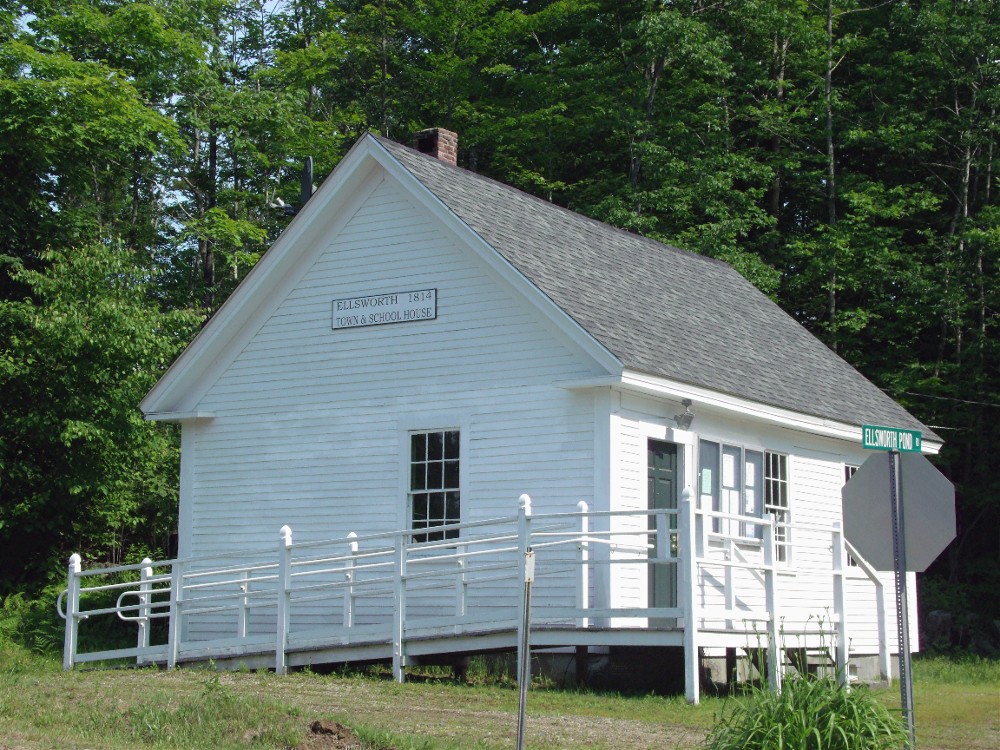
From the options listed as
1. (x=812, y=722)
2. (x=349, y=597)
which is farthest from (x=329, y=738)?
(x=349, y=597)

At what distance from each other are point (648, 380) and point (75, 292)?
13564 millimetres

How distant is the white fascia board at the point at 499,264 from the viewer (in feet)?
51.5

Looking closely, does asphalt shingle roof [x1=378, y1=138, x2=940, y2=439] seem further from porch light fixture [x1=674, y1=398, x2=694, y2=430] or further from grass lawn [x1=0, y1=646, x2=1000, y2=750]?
grass lawn [x1=0, y1=646, x2=1000, y2=750]

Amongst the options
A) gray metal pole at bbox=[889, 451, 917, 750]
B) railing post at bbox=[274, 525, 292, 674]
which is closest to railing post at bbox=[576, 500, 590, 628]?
railing post at bbox=[274, 525, 292, 674]

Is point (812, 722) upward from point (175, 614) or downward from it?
downward

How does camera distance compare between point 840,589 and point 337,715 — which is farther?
point 840,589

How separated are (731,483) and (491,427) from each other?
145 inches

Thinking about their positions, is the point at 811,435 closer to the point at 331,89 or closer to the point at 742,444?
the point at 742,444

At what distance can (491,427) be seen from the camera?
17062mm

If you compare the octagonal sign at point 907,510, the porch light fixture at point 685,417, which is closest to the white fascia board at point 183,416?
the porch light fixture at point 685,417

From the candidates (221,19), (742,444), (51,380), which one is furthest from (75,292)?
(221,19)

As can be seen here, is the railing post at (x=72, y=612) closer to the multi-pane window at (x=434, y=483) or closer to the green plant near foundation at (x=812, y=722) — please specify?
the multi-pane window at (x=434, y=483)

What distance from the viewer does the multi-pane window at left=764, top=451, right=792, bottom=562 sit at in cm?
1945

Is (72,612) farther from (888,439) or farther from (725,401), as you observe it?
(888,439)
